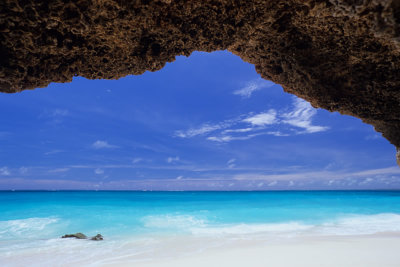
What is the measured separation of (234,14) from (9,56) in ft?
6.44

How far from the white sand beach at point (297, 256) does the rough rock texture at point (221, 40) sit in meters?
3.56

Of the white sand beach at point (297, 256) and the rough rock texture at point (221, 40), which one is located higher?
the rough rock texture at point (221, 40)

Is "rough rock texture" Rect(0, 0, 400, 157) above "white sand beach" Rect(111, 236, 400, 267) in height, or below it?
above

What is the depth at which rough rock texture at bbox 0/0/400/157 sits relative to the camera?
182cm

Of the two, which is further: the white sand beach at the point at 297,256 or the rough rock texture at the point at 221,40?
the white sand beach at the point at 297,256

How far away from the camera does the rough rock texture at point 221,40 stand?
5.97 ft

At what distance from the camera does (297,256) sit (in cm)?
541

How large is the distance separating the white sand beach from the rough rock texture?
3.56m

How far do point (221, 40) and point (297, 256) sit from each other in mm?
5116

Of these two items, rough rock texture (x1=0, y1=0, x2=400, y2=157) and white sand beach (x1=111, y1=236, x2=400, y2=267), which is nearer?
rough rock texture (x1=0, y1=0, x2=400, y2=157)

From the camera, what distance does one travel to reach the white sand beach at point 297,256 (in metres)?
4.96

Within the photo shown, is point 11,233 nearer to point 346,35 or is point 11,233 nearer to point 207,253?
point 207,253

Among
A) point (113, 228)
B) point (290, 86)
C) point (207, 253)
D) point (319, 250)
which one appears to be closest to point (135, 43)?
point (290, 86)

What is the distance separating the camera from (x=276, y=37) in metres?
2.45
